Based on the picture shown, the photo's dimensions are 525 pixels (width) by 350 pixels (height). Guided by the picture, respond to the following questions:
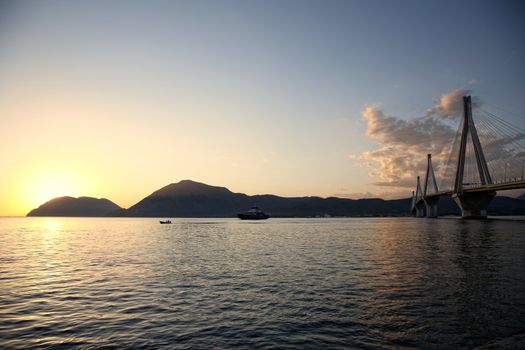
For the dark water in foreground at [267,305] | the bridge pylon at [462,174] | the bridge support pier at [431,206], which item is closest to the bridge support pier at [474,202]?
the bridge pylon at [462,174]

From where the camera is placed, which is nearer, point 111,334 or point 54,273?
point 111,334

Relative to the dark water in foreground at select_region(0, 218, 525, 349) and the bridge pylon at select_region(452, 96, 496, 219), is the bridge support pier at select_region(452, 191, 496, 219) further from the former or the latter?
the dark water in foreground at select_region(0, 218, 525, 349)

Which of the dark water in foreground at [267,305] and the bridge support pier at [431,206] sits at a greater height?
the bridge support pier at [431,206]

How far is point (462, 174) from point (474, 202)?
15125mm

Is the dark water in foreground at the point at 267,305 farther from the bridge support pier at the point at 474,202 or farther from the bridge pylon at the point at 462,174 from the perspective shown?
the bridge support pier at the point at 474,202

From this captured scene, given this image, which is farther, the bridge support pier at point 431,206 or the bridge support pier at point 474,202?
the bridge support pier at point 431,206

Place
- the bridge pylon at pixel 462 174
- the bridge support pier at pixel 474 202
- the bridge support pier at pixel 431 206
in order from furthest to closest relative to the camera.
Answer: the bridge support pier at pixel 431 206, the bridge support pier at pixel 474 202, the bridge pylon at pixel 462 174

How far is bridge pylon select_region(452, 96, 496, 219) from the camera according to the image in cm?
10400

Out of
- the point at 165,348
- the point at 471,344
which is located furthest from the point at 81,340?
the point at 471,344

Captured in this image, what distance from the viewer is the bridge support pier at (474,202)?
4626 inches

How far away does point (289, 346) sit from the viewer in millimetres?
10891

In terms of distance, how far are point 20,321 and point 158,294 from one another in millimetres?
6443

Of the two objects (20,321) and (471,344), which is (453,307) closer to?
(471,344)

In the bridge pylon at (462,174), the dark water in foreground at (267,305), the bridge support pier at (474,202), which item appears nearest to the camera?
the dark water in foreground at (267,305)
